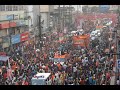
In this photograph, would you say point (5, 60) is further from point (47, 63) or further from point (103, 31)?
point (103, 31)

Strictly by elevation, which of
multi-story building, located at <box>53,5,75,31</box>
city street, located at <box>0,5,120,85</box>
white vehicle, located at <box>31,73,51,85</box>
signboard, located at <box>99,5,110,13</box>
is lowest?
white vehicle, located at <box>31,73,51,85</box>

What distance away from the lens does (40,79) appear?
1034 cm

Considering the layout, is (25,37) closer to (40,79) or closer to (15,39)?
(15,39)

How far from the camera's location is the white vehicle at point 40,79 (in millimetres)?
10359

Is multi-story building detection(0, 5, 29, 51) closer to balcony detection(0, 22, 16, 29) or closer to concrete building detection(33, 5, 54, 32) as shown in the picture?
balcony detection(0, 22, 16, 29)

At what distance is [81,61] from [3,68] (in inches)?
62.6

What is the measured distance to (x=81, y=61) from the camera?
10.6 meters

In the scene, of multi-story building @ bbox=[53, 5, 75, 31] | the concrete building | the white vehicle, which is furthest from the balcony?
the white vehicle

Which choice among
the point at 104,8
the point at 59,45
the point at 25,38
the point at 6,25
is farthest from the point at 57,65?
the point at 104,8

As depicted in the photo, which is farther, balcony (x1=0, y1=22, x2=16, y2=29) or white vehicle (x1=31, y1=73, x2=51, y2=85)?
balcony (x1=0, y1=22, x2=16, y2=29)

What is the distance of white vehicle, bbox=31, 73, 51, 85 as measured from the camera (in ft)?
34.0

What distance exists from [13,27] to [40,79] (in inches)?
47.2

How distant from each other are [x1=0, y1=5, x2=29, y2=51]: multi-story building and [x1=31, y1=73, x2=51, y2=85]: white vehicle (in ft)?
2.61
